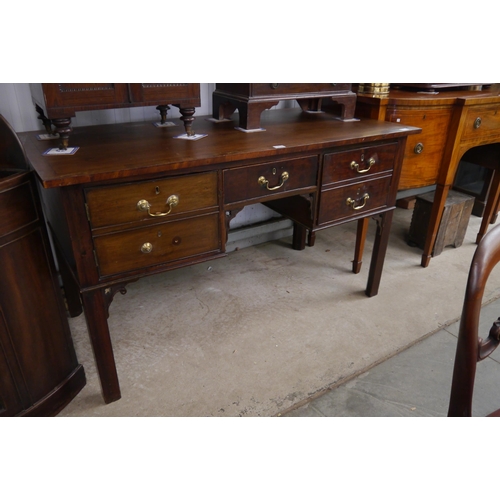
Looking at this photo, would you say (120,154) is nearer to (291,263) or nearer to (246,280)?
(246,280)

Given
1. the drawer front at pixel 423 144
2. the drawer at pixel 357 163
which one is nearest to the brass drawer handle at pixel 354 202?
the drawer at pixel 357 163

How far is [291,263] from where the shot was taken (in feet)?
9.18

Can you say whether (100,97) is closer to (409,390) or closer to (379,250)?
(379,250)

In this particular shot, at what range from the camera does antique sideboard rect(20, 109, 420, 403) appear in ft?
4.50

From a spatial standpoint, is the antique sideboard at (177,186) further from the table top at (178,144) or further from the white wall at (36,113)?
the white wall at (36,113)

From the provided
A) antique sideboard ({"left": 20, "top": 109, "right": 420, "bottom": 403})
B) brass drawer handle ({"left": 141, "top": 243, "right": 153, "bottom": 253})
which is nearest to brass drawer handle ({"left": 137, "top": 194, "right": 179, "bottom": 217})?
antique sideboard ({"left": 20, "top": 109, "right": 420, "bottom": 403})

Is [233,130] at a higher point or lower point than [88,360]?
higher

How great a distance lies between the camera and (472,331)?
2.77 feet

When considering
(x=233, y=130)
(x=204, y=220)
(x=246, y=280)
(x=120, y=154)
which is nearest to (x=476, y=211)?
(x=246, y=280)

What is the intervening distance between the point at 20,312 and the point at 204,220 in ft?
2.32

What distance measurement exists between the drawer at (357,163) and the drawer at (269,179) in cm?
8

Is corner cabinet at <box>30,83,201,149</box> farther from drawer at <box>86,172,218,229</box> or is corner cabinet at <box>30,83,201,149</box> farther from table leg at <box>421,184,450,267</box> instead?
table leg at <box>421,184,450,267</box>

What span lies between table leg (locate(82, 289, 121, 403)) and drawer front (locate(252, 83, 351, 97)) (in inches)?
42.4

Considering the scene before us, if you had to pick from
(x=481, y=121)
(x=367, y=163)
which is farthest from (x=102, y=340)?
(x=481, y=121)
